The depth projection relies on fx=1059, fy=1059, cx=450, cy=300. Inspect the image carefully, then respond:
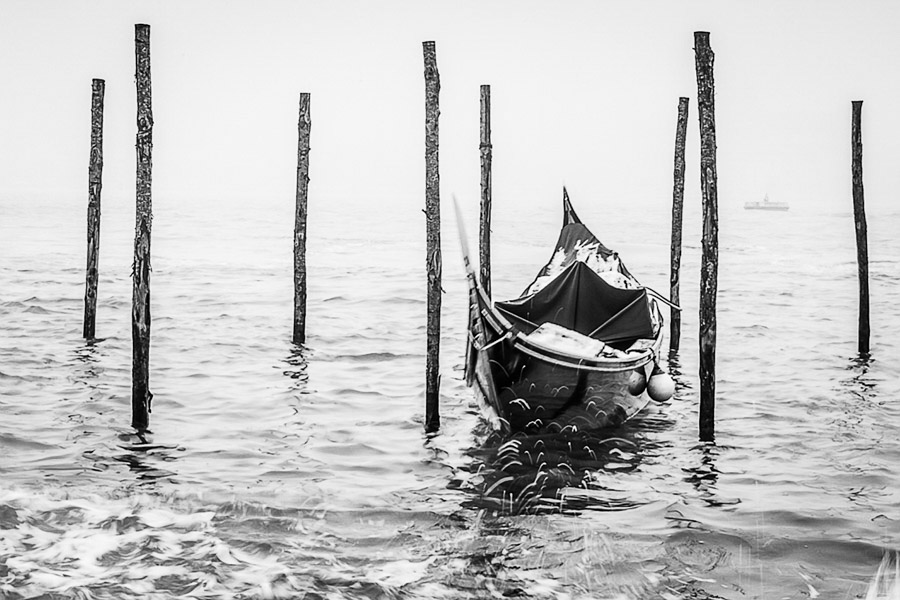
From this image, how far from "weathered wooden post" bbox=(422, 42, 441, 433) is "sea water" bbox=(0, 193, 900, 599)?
59cm

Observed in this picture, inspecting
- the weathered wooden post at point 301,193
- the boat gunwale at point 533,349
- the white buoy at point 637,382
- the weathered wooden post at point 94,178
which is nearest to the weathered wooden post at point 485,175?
the weathered wooden post at point 301,193

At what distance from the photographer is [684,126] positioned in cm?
1193

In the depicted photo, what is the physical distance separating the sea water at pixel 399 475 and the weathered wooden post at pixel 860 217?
2.07 feet

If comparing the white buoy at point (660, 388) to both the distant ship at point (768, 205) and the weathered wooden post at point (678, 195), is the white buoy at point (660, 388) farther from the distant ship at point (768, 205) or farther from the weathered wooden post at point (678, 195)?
the distant ship at point (768, 205)

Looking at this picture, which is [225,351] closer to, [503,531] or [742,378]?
[742,378]

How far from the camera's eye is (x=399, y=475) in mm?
7453

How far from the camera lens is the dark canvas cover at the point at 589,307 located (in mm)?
9227

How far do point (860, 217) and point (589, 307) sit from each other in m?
3.72

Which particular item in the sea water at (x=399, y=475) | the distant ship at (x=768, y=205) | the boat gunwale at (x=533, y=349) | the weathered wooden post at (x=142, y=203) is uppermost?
the distant ship at (x=768, y=205)

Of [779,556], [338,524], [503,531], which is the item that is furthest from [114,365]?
[779,556]

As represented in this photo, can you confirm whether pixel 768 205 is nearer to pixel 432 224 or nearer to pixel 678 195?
pixel 678 195

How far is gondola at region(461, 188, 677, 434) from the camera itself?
25.9 ft

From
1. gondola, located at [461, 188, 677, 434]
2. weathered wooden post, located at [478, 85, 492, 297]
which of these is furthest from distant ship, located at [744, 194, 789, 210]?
gondola, located at [461, 188, 677, 434]

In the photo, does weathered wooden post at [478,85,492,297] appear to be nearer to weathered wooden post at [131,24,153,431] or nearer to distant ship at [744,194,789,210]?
weathered wooden post at [131,24,153,431]
